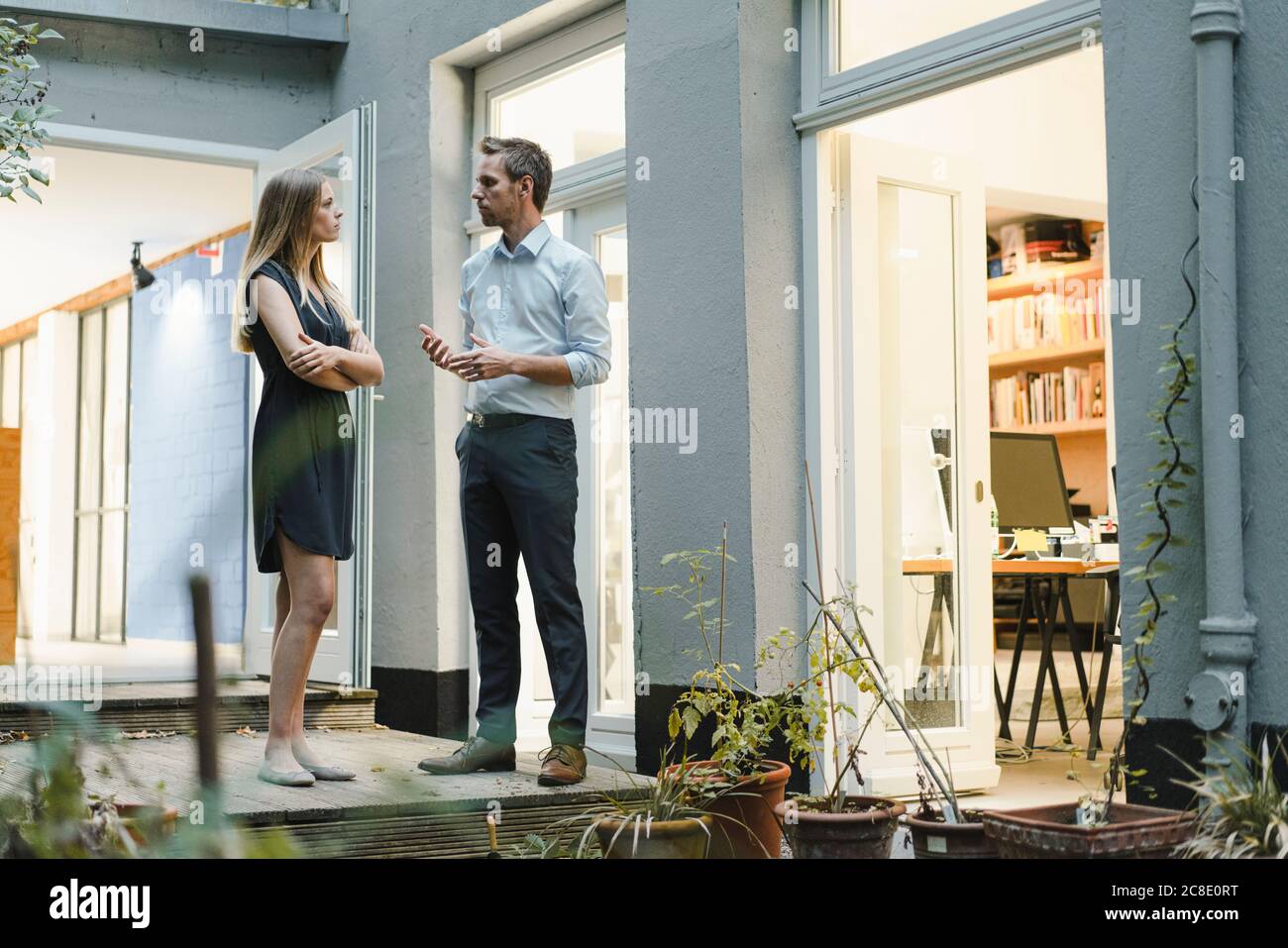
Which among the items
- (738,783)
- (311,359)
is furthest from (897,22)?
(738,783)

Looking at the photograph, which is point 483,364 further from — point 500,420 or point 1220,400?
point 1220,400

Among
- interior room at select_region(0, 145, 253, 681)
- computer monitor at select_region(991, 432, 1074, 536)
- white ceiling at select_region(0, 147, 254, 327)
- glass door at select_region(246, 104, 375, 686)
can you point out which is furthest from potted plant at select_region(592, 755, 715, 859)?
white ceiling at select_region(0, 147, 254, 327)

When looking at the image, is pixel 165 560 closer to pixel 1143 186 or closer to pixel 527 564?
pixel 527 564

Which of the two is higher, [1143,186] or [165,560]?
[1143,186]

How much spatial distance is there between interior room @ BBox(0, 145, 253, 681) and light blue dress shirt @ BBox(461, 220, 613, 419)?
3.04 meters

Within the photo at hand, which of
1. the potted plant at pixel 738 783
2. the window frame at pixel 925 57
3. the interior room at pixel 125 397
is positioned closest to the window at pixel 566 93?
the window frame at pixel 925 57

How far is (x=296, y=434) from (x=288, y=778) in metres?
0.85

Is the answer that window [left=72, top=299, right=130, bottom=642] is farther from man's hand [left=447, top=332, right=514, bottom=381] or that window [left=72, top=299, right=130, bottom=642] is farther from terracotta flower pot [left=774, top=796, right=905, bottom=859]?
terracotta flower pot [left=774, top=796, right=905, bottom=859]

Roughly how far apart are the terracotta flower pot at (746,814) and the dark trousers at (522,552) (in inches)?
23.0

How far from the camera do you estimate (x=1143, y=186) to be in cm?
336

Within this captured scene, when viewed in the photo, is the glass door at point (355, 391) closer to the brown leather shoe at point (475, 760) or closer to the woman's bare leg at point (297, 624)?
the brown leather shoe at point (475, 760)

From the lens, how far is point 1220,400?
3088 millimetres
